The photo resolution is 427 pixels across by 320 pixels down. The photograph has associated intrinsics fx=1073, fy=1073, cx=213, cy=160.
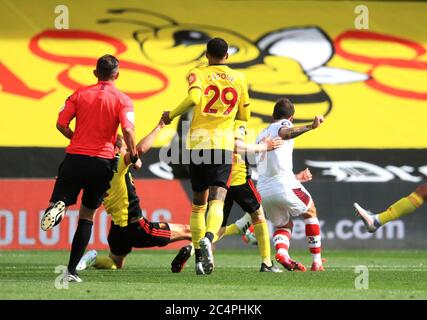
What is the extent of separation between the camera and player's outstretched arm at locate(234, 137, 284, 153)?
1017 cm

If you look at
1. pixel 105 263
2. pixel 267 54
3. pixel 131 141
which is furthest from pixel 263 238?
pixel 267 54

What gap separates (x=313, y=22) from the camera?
20984 millimetres

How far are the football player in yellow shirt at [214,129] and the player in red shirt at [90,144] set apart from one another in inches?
36.5

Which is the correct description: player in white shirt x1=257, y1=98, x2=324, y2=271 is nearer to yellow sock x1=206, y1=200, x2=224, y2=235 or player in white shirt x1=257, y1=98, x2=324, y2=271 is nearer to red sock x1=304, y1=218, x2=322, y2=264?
red sock x1=304, y1=218, x2=322, y2=264

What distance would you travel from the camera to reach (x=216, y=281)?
9.55 m

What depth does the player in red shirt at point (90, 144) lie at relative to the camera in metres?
9.18

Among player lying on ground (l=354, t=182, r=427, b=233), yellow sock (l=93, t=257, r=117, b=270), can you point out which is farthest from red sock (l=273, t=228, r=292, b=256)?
yellow sock (l=93, t=257, r=117, b=270)

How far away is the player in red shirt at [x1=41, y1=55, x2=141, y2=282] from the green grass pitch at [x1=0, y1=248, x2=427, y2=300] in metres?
0.63

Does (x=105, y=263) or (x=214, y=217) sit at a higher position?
(x=214, y=217)

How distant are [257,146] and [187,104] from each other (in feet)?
A: 3.27

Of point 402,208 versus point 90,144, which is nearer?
point 90,144

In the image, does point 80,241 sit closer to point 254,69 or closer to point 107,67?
point 107,67
